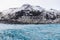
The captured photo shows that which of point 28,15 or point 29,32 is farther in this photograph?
point 28,15

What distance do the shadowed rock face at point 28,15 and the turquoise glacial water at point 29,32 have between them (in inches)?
2.8

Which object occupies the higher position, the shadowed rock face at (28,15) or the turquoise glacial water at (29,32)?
the shadowed rock face at (28,15)

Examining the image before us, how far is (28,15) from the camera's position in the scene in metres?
1.42

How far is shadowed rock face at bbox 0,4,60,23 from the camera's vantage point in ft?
4.64

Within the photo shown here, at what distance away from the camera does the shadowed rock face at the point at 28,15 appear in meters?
1.41

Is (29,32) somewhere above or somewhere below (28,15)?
below

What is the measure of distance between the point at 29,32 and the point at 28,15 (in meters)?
0.25

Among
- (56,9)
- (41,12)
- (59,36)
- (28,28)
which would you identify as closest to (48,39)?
(59,36)

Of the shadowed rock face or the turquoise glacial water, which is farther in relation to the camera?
the shadowed rock face

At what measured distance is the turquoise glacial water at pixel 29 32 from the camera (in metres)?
1.22

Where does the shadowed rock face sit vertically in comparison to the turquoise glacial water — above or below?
above

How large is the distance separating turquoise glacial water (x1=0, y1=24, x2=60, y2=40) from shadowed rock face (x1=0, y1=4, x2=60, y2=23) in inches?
2.8

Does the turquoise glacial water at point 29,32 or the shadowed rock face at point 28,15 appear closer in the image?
the turquoise glacial water at point 29,32

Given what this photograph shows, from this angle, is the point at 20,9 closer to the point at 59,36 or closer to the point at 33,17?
the point at 33,17
